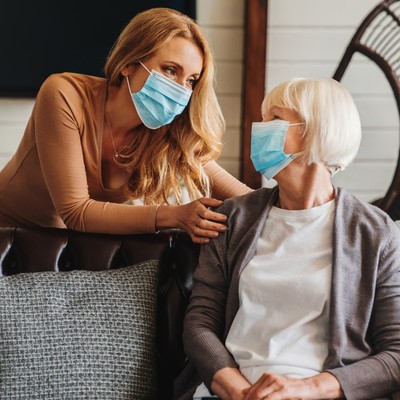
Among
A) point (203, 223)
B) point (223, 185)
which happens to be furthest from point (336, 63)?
point (203, 223)

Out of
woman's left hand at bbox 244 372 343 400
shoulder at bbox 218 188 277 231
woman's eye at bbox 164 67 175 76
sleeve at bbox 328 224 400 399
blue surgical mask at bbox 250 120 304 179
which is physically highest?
woman's eye at bbox 164 67 175 76

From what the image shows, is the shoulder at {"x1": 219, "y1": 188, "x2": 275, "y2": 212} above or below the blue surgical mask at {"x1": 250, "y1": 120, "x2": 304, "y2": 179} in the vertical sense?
below

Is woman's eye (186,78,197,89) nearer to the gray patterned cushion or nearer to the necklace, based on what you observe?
the necklace

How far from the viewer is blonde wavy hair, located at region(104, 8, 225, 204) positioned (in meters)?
1.88

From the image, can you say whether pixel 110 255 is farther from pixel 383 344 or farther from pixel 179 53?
pixel 383 344

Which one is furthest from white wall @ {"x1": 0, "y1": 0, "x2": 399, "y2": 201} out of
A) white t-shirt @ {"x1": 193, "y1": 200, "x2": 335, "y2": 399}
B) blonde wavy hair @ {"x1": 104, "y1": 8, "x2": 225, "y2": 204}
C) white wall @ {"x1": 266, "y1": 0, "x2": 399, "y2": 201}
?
white t-shirt @ {"x1": 193, "y1": 200, "x2": 335, "y2": 399}

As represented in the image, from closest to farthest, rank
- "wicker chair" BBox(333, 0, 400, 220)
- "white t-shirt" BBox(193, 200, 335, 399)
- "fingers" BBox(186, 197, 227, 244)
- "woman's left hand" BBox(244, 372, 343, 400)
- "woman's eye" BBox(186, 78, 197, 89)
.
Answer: "woman's left hand" BBox(244, 372, 343, 400)
"white t-shirt" BBox(193, 200, 335, 399)
"fingers" BBox(186, 197, 227, 244)
"woman's eye" BBox(186, 78, 197, 89)
"wicker chair" BBox(333, 0, 400, 220)

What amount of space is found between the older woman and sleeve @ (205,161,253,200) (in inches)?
12.2

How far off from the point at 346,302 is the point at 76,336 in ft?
2.09

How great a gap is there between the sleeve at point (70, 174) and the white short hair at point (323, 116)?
48 centimetres

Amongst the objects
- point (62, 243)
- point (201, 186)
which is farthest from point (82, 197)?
point (201, 186)

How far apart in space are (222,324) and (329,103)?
595 mm

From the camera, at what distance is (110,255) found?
1.79 metres

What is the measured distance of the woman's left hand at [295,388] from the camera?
138 cm
